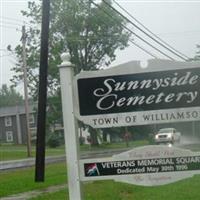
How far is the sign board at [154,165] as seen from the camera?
6.59 m

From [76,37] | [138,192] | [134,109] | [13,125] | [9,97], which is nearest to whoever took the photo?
[134,109]

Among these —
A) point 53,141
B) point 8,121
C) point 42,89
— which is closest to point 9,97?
point 8,121

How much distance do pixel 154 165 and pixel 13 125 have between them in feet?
297

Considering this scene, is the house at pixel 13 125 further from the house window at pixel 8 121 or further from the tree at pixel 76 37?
the tree at pixel 76 37

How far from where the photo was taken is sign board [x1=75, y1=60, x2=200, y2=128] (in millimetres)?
6688

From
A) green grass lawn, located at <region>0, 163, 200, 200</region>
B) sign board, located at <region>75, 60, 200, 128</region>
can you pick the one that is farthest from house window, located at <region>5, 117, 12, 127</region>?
sign board, located at <region>75, 60, 200, 128</region>

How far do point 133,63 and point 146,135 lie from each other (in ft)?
7.40

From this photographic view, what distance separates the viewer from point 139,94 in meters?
6.80

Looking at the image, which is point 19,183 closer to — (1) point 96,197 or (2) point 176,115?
(1) point 96,197

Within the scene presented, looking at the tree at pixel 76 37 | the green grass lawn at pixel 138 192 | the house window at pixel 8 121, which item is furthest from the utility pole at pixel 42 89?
the house window at pixel 8 121

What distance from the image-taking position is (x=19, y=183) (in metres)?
17.7

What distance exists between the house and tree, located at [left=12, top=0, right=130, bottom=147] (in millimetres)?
32622

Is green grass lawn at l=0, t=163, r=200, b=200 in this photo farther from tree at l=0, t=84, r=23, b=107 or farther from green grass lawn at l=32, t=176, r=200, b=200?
tree at l=0, t=84, r=23, b=107

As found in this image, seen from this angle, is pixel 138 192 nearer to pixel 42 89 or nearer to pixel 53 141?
pixel 42 89
